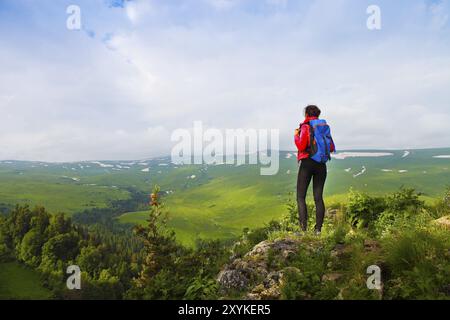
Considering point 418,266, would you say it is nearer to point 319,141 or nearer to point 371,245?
point 371,245

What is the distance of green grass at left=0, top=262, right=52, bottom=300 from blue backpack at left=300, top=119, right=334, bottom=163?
131m

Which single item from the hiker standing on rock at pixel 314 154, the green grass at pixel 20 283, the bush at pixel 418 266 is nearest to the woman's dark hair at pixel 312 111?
the hiker standing on rock at pixel 314 154

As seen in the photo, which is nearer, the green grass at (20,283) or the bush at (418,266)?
the bush at (418,266)

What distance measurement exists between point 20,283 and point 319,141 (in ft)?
500

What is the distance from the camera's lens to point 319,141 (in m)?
10.6

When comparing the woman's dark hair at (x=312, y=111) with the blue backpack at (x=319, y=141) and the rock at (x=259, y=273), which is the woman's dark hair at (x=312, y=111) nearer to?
the blue backpack at (x=319, y=141)

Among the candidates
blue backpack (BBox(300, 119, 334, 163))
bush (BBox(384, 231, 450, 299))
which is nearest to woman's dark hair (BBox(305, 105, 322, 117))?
blue backpack (BBox(300, 119, 334, 163))

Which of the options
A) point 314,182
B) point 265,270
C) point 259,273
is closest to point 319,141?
point 314,182

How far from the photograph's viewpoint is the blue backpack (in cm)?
1055

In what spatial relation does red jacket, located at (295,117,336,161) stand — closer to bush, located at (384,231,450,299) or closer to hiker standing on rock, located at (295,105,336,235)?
hiker standing on rock, located at (295,105,336,235)

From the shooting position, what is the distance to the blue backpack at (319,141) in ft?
34.6
